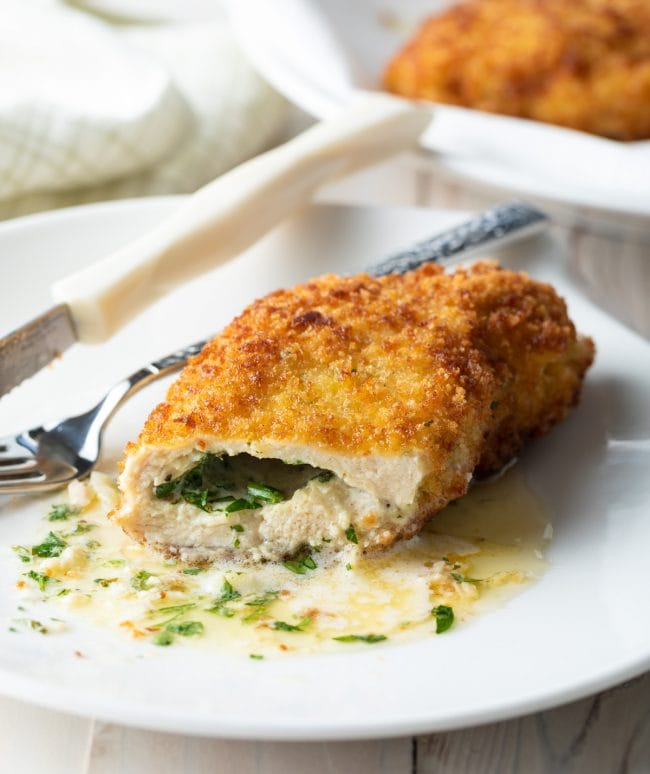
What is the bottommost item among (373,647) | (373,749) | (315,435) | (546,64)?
(373,749)

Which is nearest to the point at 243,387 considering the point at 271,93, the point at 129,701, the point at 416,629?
the point at 416,629

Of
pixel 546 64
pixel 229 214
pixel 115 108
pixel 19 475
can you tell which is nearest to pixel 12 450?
pixel 19 475

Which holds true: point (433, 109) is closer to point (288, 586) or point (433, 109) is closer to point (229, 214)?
point (229, 214)

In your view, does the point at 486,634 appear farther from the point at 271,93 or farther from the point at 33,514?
the point at 271,93

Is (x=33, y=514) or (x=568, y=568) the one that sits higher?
(x=33, y=514)

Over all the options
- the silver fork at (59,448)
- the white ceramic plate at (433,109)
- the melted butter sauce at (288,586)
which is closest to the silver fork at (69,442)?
the silver fork at (59,448)

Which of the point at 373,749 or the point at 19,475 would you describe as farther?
the point at 19,475

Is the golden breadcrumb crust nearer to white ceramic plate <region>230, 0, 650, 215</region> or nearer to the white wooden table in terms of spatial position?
the white wooden table
